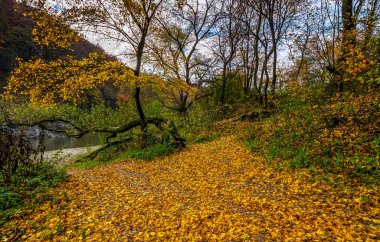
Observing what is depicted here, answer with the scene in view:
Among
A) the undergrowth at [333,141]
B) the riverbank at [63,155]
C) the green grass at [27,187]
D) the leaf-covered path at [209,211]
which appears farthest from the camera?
the riverbank at [63,155]

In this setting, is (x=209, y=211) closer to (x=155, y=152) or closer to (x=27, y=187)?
(x=27, y=187)

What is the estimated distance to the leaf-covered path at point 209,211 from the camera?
3818 millimetres

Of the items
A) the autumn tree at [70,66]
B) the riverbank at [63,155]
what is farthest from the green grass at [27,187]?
the autumn tree at [70,66]

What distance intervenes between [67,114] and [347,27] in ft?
54.6

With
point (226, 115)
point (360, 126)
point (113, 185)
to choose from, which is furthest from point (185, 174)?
point (226, 115)

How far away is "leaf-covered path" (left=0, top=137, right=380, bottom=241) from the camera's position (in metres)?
3.82

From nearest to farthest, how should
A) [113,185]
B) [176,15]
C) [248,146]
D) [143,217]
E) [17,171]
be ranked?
[143,217] < [17,171] < [113,185] < [248,146] < [176,15]

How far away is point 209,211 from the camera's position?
4723 millimetres

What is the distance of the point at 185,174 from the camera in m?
7.88

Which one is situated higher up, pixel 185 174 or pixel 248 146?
pixel 248 146

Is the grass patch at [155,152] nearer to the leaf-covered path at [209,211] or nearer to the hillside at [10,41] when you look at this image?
the leaf-covered path at [209,211]

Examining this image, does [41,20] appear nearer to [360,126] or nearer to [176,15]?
[176,15]

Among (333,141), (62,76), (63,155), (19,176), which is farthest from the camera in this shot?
(63,155)

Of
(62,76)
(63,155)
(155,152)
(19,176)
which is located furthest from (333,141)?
(63,155)
